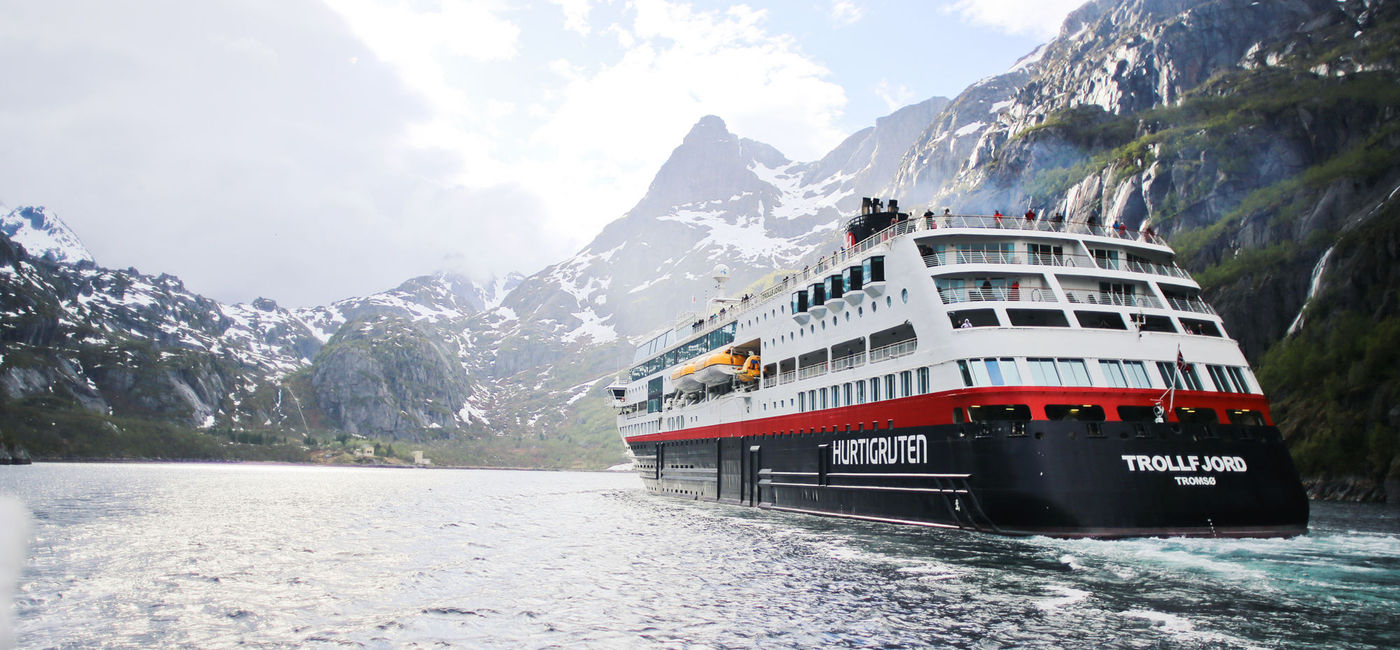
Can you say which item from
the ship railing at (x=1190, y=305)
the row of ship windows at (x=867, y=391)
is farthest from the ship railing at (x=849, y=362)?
the ship railing at (x=1190, y=305)

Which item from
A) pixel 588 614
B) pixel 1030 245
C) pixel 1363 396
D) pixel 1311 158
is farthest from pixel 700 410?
pixel 1311 158

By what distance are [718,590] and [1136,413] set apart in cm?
1523

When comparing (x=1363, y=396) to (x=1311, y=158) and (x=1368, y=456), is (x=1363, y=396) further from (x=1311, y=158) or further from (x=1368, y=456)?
(x=1311, y=158)

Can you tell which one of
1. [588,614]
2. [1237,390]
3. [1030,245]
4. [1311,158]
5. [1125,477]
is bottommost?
[588,614]

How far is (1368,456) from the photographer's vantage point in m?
58.5

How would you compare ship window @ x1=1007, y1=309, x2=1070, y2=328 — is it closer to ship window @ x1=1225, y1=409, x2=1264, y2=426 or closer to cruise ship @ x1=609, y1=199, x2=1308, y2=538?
cruise ship @ x1=609, y1=199, x2=1308, y2=538

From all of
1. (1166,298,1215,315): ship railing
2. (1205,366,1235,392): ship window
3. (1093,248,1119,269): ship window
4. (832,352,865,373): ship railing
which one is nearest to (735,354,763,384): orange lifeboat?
(832,352,865,373): ship railing

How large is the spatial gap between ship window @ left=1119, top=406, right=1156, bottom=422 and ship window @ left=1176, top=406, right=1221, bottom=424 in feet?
4.84

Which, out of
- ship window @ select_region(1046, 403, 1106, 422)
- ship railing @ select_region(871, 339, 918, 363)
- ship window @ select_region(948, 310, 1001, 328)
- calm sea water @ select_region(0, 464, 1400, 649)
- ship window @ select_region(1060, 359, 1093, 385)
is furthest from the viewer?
ship railing @ select_region(871, 339, 918, 363)

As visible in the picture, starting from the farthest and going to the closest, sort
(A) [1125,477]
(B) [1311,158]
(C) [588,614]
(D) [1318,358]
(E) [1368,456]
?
(B) [1311,158]
(D) [1318,358]
(E) [1368,456]
(A) [1125,477]
(C) [588,614]

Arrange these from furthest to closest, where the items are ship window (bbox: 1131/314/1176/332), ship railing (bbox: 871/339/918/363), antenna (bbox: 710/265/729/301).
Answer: antenna (bbox: 710/265/729/301) → ship railing (bbox: 871/339/918/363) → ship window (bbox: 1131/314/1176/332)

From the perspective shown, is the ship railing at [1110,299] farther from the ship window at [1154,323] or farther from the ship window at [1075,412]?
the ship window at [1075,412]

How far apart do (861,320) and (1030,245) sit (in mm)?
7264

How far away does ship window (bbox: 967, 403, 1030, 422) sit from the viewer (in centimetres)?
2738
